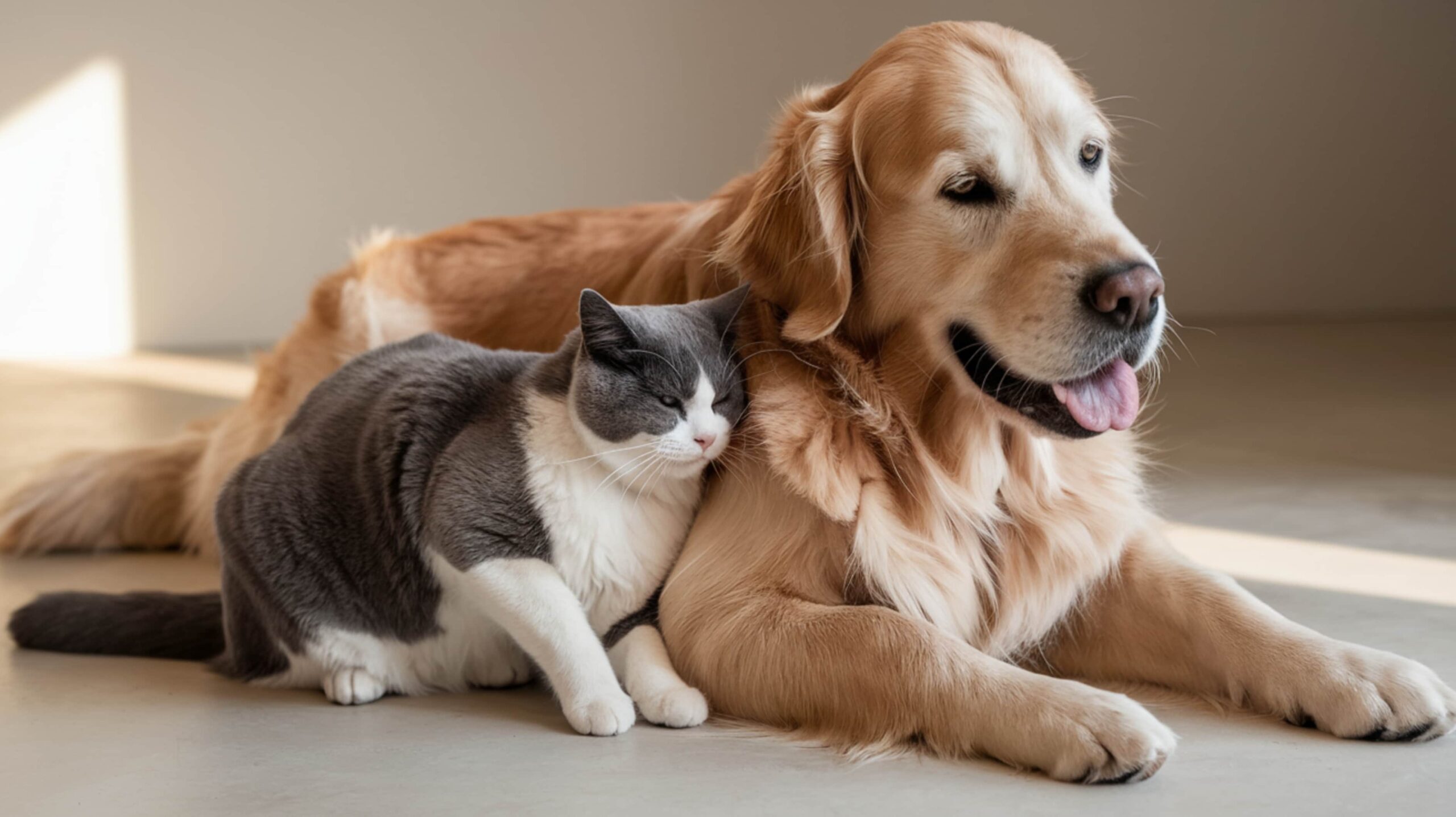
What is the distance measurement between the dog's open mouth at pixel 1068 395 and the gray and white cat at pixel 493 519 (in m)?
0.37

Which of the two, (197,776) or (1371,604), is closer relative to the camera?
(197,776)

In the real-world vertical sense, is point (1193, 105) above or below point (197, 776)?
above

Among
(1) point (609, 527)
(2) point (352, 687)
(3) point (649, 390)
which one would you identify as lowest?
(2) point (352, 687)

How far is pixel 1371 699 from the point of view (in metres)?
1.74

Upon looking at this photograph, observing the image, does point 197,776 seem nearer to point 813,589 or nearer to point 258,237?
point 813,589

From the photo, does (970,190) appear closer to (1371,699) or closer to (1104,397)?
(1104,397)

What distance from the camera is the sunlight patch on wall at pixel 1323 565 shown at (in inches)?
95.9

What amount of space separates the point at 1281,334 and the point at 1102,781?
463cm

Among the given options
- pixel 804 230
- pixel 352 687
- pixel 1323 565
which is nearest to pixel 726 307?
pixel 804 230

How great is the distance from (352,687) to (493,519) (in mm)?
379

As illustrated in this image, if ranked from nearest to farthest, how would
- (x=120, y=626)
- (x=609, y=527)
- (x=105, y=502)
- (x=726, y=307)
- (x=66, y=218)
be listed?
(x=609, y=527) → (x=726, y=307) → (x=120, y=626) → (x=105, y=502) → (x=66, y=218)

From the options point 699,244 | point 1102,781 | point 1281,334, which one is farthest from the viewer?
point 1281,334

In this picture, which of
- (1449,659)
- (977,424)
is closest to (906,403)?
(977,424)

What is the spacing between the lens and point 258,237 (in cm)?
671
